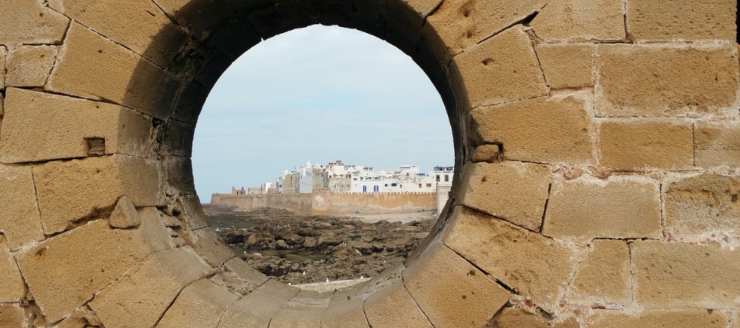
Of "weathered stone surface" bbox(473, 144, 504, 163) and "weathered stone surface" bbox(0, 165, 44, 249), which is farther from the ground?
"weathered stone surface" bbox(473, 144, 504, 163)

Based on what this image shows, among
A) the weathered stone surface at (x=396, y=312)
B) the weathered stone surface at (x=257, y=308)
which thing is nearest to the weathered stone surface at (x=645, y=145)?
the weathered stone surface at (x=396, y=312)

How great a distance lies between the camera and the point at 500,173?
8.88 ft

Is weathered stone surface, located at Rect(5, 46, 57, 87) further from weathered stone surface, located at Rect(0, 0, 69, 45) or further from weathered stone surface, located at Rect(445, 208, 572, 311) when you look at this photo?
weathered stone surface, located at Rect(445, 208, 572, 311)

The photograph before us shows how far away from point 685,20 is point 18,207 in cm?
342

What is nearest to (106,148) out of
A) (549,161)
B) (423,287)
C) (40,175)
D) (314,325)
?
(40,175)

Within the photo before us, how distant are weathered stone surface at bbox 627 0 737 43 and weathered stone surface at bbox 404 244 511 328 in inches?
55.2

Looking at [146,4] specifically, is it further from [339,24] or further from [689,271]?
[689,271]

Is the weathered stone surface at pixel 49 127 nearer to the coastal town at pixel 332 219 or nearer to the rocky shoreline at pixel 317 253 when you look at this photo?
the coastal town at pixel 332 219

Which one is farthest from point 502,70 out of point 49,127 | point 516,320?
point 49,127

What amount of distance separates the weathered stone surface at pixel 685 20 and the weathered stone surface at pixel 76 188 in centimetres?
270

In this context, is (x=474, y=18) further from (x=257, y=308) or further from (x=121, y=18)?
(x=257, y=308)

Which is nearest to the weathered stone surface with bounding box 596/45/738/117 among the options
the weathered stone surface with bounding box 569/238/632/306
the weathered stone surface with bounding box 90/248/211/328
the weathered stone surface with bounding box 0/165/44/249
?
the weathered stone surface with bounding box 569/238/632/306

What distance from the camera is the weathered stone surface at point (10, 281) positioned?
277 cm

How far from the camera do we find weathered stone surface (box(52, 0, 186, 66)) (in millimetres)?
2824
